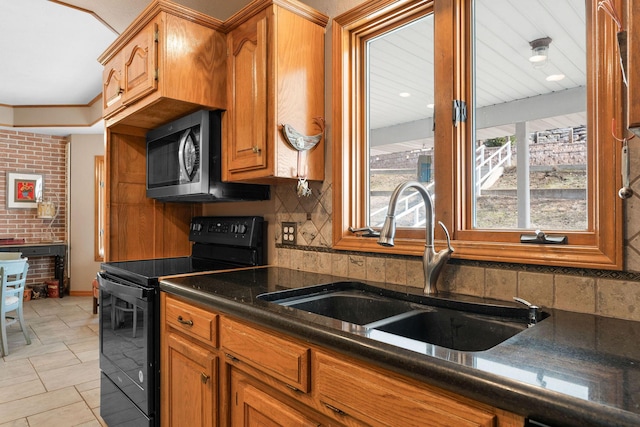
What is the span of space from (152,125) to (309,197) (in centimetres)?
120

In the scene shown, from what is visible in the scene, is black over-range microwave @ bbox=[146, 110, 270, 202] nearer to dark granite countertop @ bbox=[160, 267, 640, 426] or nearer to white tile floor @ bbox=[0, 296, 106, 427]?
dark granite countertop @ bbox=[160, 267, 640, 426]

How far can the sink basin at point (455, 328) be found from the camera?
1.17m

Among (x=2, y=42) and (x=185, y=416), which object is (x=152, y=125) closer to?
(x=185, y=416)

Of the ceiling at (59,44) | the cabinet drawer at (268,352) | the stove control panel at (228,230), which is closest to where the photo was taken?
the cabinet drawer at (268,352)

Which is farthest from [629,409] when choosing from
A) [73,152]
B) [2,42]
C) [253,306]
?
[73,152]

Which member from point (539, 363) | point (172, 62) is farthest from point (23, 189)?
point (539, 363)

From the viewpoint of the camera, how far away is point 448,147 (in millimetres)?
1535

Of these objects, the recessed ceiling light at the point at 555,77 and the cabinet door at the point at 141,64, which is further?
the cabinet door at the point at 141,64

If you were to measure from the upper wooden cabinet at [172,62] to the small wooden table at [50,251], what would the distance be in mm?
4259

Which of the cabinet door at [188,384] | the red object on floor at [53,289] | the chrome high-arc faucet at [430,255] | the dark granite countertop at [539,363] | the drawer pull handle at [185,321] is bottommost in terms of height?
the red object on floor at [53,289]

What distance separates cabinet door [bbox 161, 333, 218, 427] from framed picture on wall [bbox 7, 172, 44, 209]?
5.25 m

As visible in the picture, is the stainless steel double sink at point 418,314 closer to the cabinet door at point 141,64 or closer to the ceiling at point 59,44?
the cabinet door at point 141,64

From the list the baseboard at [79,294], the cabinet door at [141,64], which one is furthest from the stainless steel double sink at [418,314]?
the baseboard at [79,294]

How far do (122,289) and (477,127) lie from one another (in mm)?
1756
